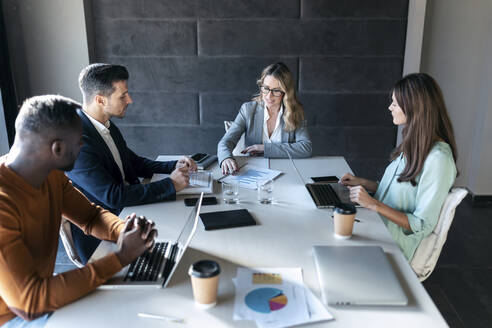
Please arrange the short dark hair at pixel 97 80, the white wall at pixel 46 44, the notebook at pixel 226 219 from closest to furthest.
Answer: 1. the notebook at pixel 226 219
2. the short dark hair at pixel 97 80
3. the white wall at pixel 46 44

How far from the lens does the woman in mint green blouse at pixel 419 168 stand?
5.68 ft

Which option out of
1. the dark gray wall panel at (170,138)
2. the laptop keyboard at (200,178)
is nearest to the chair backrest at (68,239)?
the laptop keyboard at (200,178)

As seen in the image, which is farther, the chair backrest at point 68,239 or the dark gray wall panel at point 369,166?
the dark gray wall panel at point 369,166

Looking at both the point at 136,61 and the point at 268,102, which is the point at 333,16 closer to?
the point at 268,102

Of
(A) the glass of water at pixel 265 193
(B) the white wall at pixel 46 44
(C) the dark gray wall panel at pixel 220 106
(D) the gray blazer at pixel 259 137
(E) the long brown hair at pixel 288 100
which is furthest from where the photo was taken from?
(C) the dark gray wall panel at pixel 220 106

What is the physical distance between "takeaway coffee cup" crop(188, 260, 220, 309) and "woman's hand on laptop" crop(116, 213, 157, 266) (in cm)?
23

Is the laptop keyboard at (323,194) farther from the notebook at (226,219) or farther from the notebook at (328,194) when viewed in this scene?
the notebook at (226,219)

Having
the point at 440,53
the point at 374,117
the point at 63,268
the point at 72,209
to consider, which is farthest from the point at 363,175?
the point at 72,209

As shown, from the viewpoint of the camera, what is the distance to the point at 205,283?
116 centimetres

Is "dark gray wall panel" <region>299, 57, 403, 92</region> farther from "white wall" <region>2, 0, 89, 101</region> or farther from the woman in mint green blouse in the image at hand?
"white wall" <region>2, 0, 89, 101</region>

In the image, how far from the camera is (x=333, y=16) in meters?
3.47

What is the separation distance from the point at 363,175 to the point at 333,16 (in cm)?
140

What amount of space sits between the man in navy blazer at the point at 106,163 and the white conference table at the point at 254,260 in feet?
0.24

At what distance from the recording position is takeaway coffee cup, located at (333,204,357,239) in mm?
1556
